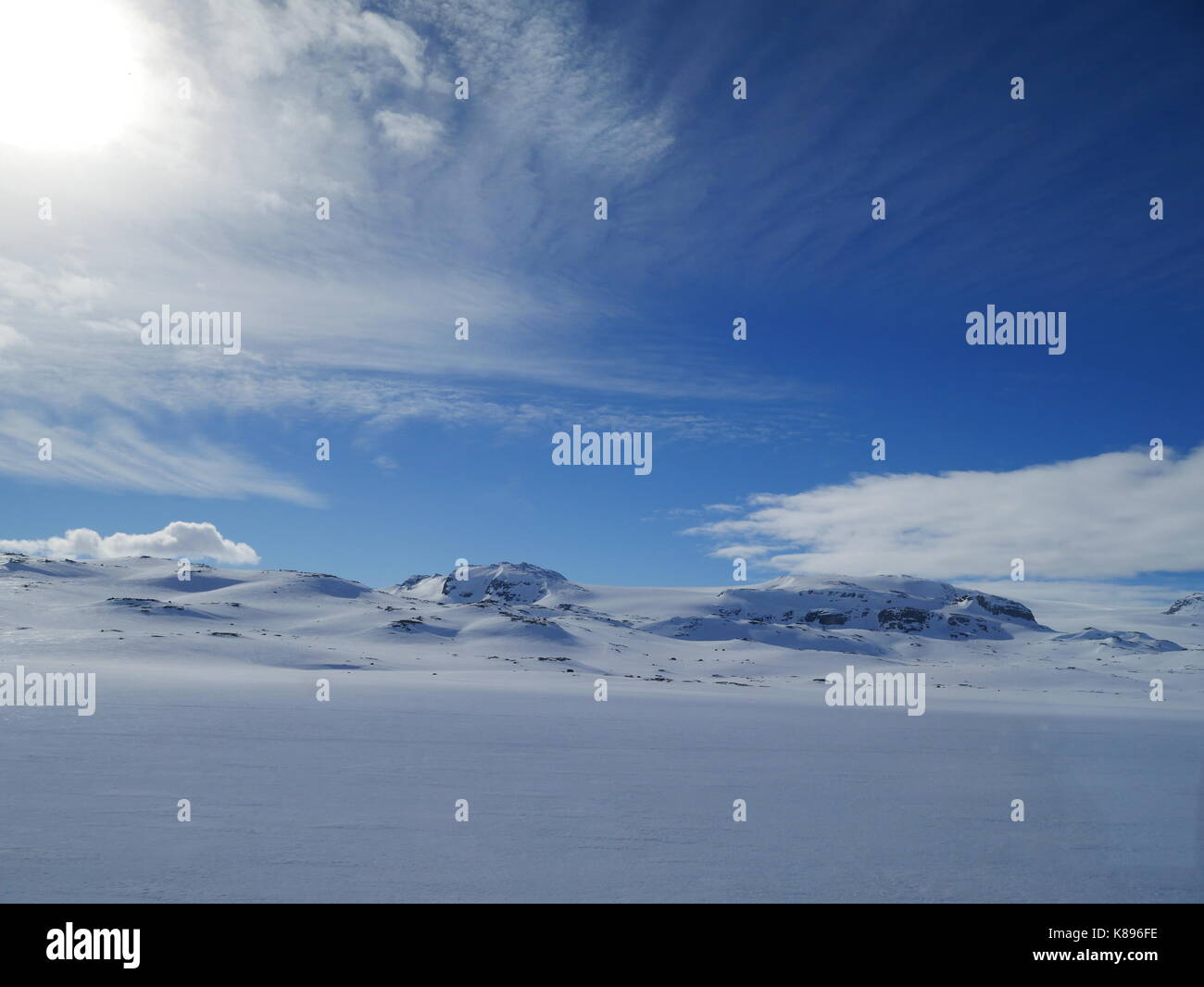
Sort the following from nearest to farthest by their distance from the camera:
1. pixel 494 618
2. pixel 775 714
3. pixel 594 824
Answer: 1. pixel 594 824
2. pixel 775 714
3. pixel 494 618

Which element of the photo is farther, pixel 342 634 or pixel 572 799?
pixel 342 634

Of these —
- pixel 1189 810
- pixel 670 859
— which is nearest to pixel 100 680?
pixel 670 859

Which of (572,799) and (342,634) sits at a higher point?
(572,799)

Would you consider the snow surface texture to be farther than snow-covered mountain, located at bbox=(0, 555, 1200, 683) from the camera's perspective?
No

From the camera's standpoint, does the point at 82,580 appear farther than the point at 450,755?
Yes

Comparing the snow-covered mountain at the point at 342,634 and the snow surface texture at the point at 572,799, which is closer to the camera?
the snow surface texture at the point at 572,799

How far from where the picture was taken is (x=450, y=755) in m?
13.1

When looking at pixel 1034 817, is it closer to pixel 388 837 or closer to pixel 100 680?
pixel 388 837

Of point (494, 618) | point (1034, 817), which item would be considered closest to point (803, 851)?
point (1034, 817)

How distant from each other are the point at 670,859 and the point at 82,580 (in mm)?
113297

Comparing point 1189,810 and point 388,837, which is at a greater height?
point 388,837
